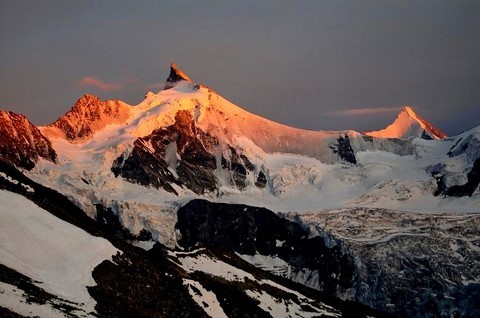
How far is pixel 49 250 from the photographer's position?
325 ft

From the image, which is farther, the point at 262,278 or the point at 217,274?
the point at 262,278

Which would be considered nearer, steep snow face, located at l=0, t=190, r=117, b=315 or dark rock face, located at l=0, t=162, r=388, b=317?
dark rock face, located at l=0, t=162, r=388, b=317

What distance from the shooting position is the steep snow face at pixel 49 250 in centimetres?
8800

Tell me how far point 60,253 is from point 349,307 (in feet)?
343

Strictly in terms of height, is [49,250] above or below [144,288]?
above

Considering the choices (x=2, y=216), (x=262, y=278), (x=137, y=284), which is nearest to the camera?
(x=2, y=216)

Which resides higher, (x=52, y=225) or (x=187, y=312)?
(x=52, y=225)

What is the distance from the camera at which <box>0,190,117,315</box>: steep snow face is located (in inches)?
3465

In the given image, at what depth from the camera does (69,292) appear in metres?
88.2

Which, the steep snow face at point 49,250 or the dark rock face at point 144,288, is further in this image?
the steep snow face at point 49,250

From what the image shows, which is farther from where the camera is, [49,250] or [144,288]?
[144,288]

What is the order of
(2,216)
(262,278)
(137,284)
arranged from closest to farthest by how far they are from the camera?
1. (2,216)
2. (137,284)
3. (262,278)

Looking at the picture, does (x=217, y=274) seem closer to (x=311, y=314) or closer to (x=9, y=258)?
(x=311, y=314)

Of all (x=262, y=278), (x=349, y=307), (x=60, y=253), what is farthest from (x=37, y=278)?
(x=349, y=307)
